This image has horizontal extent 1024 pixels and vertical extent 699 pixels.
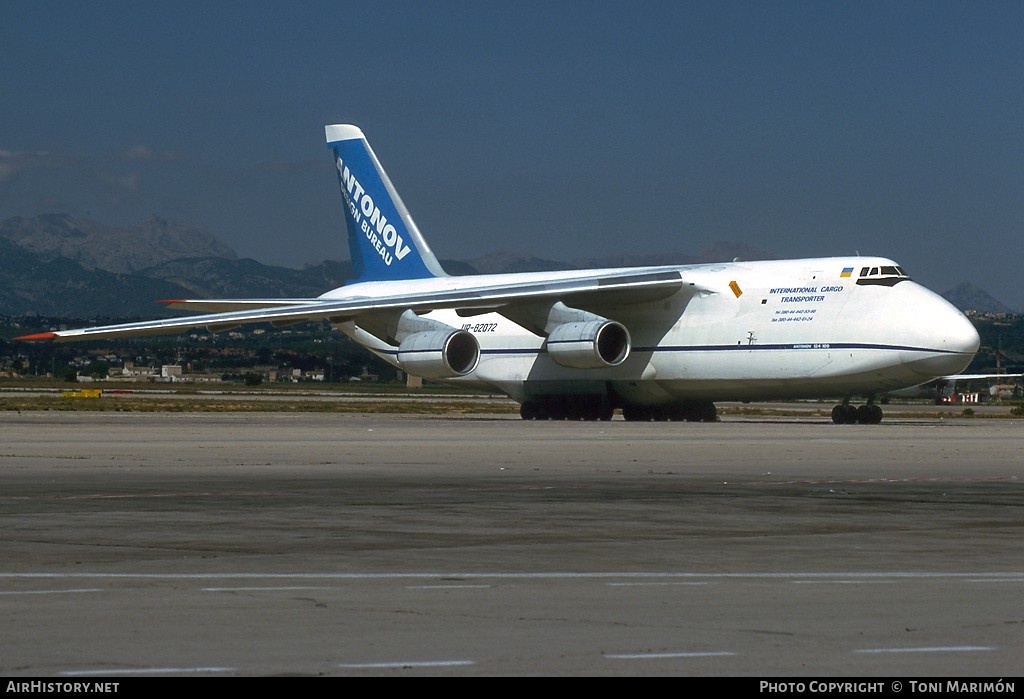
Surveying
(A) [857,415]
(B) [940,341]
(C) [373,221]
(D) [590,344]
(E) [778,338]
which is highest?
(C) [373,221]

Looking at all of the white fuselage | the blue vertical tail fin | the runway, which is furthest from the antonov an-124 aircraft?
the runway

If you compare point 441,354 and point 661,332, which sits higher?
point 661,332

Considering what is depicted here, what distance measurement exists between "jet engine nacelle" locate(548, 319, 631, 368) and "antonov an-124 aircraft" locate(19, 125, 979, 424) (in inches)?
1.6

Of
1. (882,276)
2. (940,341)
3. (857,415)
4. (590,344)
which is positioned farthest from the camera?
(857,415)

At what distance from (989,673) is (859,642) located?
0.99 m

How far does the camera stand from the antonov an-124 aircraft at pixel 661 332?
39312 mm

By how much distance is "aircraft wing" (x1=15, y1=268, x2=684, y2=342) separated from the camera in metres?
42.0

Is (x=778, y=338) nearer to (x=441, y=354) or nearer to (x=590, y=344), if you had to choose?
(x=590, y=344)

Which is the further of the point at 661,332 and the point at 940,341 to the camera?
the point at 661,332

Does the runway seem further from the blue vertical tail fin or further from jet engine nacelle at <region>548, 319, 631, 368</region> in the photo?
the blue vertical tail fin

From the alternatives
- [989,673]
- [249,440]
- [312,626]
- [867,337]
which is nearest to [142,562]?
[312,626]

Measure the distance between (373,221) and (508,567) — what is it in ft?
139

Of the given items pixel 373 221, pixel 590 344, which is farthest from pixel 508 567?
pixel 373 221

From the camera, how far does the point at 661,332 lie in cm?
4303
